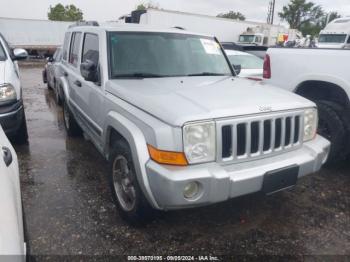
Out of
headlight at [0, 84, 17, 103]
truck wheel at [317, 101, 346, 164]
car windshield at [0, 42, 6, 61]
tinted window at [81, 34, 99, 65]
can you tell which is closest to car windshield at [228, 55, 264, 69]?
truck wheel at [317, 101, 346, 164]

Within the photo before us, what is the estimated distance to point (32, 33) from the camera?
24625 millimetres

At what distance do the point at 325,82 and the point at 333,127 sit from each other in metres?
0.59

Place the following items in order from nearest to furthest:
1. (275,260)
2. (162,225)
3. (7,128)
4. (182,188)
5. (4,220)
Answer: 1. (4,220)
2. (182,188)
3. (275,260)
4. (162,225)
5. (7,128)

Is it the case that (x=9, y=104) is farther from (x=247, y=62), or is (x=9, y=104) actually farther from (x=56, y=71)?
(x=247, y=62)

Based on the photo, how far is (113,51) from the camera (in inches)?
132

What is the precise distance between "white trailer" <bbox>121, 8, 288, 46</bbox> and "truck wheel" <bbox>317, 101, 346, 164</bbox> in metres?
9.94

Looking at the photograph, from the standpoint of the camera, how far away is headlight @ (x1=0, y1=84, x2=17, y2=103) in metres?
3.92

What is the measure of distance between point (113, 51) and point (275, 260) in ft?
8.53

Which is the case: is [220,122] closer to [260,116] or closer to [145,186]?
[260,116]

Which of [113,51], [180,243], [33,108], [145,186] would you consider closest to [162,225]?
[180,243]

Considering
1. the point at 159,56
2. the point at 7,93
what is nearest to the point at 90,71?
the point at 159,56

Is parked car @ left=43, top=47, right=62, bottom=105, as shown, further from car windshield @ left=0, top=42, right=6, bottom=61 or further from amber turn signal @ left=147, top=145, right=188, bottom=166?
amber turn signal @ left=147, top=145, right=188, bottom=166

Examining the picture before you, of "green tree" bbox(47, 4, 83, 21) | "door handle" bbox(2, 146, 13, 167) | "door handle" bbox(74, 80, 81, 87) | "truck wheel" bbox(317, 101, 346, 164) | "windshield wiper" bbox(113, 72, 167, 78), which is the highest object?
"green tree" bbox(47, 4, 83, 21)

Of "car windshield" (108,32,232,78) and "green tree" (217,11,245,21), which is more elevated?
"green tree" (217,11,245,21)
